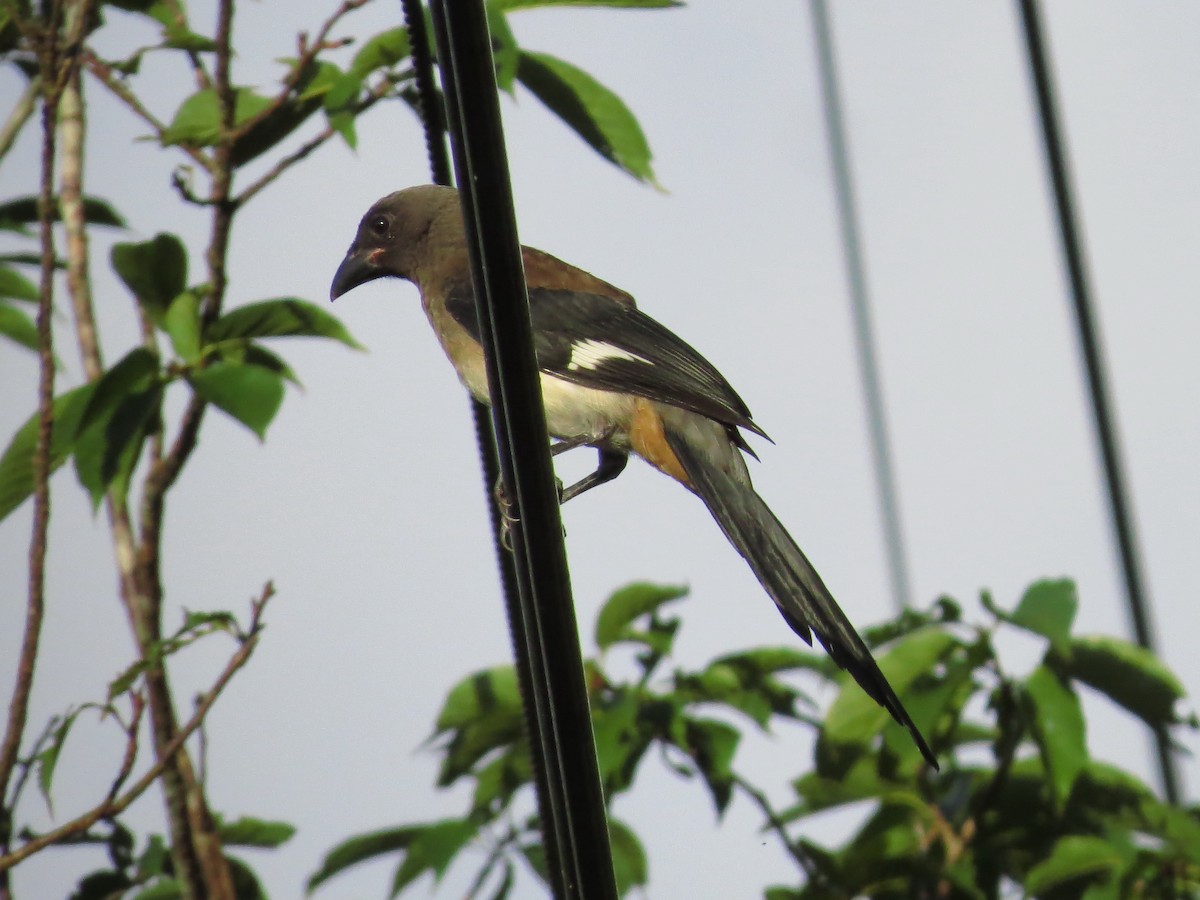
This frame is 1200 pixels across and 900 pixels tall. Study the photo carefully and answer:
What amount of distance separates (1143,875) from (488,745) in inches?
50.0

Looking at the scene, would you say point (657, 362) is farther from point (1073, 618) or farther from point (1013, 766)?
point (1013, 766)

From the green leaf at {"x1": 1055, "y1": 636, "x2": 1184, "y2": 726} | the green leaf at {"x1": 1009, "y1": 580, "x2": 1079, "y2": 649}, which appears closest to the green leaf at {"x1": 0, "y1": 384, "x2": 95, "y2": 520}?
the green leaf at {"x1": 1009, "y1": 580, "x2": 1079, "y2": 649}

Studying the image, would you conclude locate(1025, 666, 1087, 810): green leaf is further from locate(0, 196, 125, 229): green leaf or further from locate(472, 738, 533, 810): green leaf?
locate(0, 196, 125, 229): green leaf

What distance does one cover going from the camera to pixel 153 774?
79.6 inches

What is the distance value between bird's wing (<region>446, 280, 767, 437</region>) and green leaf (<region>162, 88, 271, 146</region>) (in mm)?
607

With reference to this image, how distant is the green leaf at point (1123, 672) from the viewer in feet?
8.23

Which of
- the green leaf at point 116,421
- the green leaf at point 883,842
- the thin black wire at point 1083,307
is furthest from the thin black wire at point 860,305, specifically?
the green leaf at point 116,421

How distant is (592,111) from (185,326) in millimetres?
764

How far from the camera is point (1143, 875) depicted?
252 cm

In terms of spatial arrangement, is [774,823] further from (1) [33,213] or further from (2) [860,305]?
(2) [860,305]

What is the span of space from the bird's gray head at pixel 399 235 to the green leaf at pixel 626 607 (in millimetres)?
991

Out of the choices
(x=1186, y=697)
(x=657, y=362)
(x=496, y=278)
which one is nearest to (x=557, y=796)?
(x=496, y=278)

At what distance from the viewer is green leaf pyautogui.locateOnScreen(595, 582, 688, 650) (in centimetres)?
270

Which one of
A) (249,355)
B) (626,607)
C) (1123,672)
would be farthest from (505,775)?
(1123,672)
